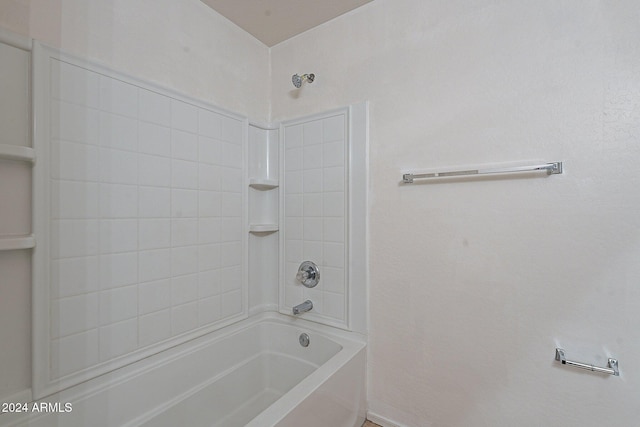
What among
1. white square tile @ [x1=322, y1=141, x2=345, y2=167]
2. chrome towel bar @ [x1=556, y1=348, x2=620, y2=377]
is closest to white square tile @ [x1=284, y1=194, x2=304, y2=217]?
white square tile @ [x1=322, y1=141, x2=345, y2=167]

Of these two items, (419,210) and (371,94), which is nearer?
(419,210)

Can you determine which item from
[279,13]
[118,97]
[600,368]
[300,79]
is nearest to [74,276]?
[118,97]

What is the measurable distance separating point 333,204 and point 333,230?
153mm

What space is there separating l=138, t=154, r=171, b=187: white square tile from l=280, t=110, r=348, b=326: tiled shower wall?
2.30ft

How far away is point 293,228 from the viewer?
5.82ft

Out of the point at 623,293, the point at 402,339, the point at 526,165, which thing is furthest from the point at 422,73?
the point at 402,339

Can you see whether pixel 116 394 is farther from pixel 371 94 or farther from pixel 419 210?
pixel 371 94

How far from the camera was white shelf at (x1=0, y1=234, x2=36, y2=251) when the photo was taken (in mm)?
877

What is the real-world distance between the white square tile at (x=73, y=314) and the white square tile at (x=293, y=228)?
3.28 feet

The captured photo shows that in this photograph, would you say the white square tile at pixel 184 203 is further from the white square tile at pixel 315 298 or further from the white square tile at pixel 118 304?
the white square tile at pixel 315 298

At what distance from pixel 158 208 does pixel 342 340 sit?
1.18 m

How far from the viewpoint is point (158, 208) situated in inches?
51.1

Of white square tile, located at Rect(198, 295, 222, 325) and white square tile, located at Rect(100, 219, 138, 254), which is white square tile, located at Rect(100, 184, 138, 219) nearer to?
white square tile, located at Rect(100, 219, 138, 254)

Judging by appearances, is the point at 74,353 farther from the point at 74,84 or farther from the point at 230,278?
the point at 74,84
